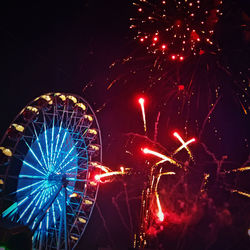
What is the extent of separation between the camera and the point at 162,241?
1655 centimetres

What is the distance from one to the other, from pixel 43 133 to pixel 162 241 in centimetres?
1136

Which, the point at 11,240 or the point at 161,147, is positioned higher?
the point at 161,147

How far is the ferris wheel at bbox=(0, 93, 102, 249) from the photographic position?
8578 millimetres

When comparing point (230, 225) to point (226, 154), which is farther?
point (226, 154)

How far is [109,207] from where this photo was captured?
1538 centimetres

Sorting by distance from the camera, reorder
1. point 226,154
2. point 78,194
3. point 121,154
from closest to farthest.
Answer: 1. point 78,194
2. point 121,154
3. point 226,154

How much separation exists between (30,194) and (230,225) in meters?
14.3

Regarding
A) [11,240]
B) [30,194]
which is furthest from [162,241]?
[11,240]

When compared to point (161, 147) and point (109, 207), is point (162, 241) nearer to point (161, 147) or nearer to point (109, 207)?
point (109, 207)

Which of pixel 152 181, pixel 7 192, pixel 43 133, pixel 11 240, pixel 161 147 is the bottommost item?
pixel 11 240

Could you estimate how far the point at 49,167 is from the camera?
952 centimetres

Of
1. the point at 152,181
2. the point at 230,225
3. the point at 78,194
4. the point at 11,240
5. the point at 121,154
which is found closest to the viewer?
the point at 11,240

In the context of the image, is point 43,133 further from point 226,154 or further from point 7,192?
point 226,154

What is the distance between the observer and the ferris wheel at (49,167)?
338 inches
